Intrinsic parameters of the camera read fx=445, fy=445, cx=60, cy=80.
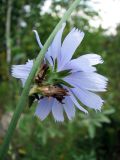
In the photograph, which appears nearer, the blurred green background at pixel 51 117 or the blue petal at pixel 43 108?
the blue petal at pixel 43 108

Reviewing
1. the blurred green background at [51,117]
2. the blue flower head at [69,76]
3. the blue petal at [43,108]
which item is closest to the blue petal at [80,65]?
the blue flower head at [69,76]

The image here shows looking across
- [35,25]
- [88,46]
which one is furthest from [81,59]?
[35,25]

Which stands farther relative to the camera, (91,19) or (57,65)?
(91,19)

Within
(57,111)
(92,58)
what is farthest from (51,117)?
(92,58)

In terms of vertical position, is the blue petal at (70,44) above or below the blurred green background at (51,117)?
above

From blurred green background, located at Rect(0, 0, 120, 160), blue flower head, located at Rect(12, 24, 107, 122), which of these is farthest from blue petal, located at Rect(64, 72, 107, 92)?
blurred green background, located at Rect(0, 0, 120, 160)

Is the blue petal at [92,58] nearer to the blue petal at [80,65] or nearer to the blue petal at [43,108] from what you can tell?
the blue petal at [80,65]

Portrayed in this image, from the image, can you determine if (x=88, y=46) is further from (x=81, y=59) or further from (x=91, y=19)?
(x=81, y=59)

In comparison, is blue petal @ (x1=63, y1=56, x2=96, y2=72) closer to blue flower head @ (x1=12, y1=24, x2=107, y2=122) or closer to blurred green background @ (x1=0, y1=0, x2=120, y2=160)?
blue flower head @ (x1=12, y1=24, x2=107, y2=122)
